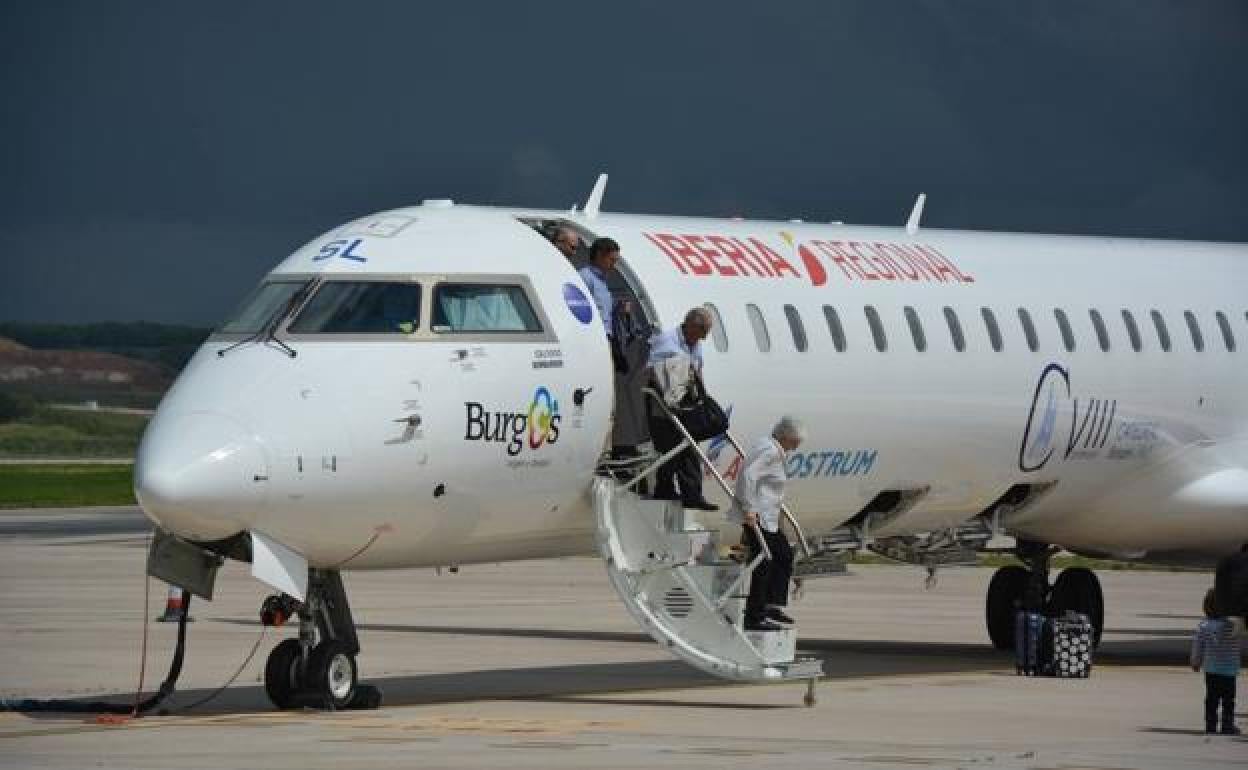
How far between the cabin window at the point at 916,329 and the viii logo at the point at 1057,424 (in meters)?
1.58

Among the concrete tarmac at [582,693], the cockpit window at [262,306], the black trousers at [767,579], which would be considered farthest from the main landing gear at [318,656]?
the black trousers at [767,579]

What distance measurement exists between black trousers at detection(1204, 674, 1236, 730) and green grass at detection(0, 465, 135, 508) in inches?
2334

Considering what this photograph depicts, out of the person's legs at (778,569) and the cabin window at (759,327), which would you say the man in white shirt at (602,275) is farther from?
the person's legs at (778,569)

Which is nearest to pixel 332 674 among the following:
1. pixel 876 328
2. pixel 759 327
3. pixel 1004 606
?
pixel 759 327

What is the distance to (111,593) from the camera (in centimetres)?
4512

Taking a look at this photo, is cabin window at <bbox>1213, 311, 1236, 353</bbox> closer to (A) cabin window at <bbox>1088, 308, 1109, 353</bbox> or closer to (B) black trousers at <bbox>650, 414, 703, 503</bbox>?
(A) cabin window at <bbox>1088, 308, 1109, 353</bbox>

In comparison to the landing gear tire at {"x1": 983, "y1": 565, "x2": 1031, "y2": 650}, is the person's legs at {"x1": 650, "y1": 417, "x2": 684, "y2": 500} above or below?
above

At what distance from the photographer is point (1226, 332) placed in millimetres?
32062

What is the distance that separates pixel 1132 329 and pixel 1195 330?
1.21 meters

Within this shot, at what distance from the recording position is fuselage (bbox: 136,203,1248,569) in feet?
73.9

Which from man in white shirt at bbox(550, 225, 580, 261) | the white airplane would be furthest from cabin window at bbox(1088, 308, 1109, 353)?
man in white shirt at bbox(550, 225, 580, 261)

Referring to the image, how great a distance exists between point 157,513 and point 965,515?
33.6 ft

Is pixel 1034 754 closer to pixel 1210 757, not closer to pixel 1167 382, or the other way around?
pixel 1210 757

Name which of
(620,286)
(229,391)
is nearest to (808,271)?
(620,286)
